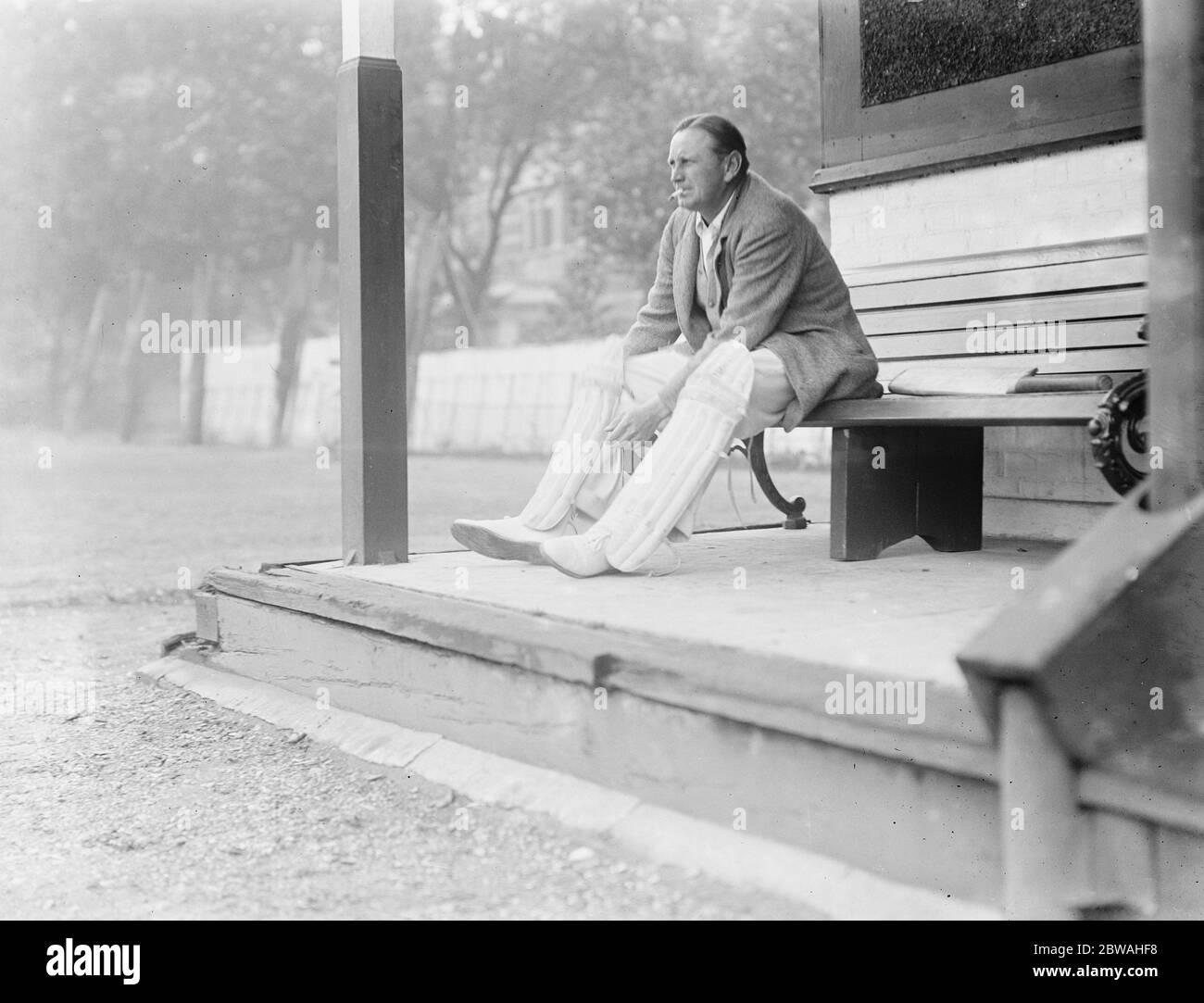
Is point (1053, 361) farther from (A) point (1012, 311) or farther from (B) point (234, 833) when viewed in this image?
(B) point (234, 833)

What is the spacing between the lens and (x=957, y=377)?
4461mm

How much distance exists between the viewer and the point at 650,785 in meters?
3.02

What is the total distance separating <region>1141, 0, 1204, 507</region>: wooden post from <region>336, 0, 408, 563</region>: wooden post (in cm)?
268

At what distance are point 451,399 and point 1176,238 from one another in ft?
67.3

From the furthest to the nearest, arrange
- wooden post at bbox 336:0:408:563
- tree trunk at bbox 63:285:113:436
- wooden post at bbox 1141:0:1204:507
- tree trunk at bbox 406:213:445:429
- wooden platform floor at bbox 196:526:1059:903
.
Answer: tree trunk at bbox 63:285:113:436, tree trunk at bbox 406:213:445:429, wooden post at bbox 336:0:408:563, wooden platform floor at bbox 196:526:1059:903, wooden post at bbox 1141:0:1204:507

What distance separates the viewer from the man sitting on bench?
3.91 metres

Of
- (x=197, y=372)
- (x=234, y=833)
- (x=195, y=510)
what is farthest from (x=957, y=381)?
(x=197, y=372)

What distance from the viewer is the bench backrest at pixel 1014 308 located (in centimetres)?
465

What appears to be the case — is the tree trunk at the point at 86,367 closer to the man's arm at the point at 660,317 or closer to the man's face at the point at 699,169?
the man's arm at the point at 660,317

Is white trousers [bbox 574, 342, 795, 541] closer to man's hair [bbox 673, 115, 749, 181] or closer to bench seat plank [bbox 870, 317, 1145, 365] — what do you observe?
man's hair [bbox 673, 115, 749, 181]

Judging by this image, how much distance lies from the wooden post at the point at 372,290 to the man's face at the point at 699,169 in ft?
3.06

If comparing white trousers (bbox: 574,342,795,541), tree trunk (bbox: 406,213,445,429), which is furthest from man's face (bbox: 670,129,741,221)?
tree trunk (bbox: 406,213,445,429)

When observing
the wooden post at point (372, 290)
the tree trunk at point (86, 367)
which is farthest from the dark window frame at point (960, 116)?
the tree trunk at point (86, 367)
